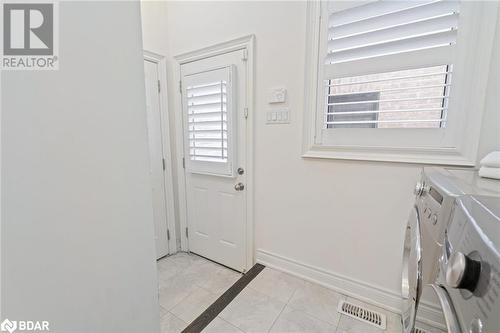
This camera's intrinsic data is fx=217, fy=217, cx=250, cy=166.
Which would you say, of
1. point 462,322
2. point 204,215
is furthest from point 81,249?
point 204,215

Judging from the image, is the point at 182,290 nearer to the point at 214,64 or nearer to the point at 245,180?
the point at 245,180

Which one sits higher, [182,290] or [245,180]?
[245,180]

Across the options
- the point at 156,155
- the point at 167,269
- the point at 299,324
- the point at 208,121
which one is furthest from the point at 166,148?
the point at 299,324

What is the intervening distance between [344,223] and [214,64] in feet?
5.72

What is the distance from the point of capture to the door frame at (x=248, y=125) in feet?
5.90

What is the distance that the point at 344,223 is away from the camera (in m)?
1.54

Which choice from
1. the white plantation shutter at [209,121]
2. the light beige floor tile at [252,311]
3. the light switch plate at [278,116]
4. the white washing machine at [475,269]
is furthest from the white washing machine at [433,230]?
the white plantation shutter at [209,121]

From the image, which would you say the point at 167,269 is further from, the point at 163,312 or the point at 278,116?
the point at 278,116

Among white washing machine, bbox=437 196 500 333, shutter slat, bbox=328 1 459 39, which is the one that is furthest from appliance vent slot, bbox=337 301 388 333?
shutter slat, bbox=328 1 459 39

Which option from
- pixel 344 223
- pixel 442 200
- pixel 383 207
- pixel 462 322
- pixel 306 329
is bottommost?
pixel 306 329

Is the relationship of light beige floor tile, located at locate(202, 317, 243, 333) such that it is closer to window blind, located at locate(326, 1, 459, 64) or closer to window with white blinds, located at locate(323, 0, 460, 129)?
window with white blinds, located at locate(323, 0, 460, 129)

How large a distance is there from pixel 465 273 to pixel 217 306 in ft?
4.83

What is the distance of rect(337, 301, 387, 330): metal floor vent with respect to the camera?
1.33m

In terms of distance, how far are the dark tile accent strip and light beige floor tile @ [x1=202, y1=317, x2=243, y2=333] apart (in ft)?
0.10
